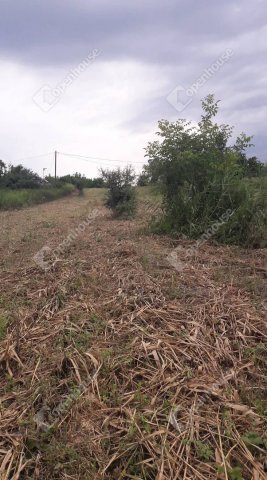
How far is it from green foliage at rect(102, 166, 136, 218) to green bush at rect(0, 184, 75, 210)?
866cm

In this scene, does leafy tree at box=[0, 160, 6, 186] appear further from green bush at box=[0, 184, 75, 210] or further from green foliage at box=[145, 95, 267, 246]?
green foliage at box=[145, 95, 267, 246]

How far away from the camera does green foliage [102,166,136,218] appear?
12.9 metres

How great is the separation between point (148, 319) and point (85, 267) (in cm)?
165

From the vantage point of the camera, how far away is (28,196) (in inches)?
892

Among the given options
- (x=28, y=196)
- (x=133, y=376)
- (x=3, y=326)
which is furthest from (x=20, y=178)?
(x=133, y=376)

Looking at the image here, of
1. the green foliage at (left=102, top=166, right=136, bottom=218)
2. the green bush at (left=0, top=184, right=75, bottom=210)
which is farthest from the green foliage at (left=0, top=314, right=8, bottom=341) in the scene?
the green bush at (left=0, top=184, right=75, bottom=210)

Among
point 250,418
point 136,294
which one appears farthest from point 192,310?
point 250,418

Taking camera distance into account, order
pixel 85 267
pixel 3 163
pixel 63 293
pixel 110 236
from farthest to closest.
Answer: pixel 3 163 → pixel 110 236 → pixel 85 267 → pixel 63 293

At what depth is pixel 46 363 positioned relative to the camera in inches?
110

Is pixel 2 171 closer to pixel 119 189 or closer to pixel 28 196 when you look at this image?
pixel 28 196

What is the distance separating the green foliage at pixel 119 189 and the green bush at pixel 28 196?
341 inches

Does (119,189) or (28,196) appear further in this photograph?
(28,196)

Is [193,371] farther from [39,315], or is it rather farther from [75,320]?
[39,315]

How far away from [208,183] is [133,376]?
5.04 m
